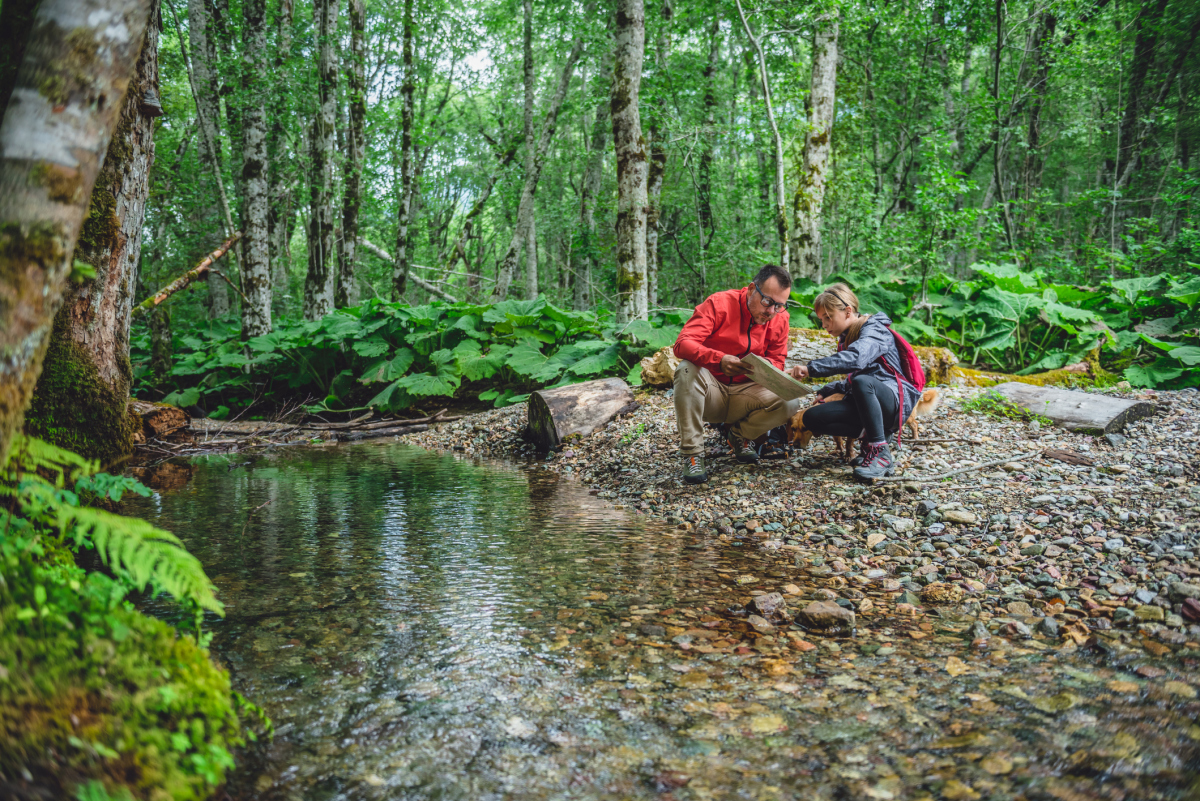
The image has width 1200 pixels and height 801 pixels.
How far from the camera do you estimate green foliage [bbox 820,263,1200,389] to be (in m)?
7.94

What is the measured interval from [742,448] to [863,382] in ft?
4.41

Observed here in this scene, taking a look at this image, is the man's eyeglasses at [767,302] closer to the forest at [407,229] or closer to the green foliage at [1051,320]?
the forest at [407,229]

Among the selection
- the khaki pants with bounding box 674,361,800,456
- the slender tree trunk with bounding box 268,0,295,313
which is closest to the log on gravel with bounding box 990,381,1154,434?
the khaki pants with bounding box 674,361,800,456

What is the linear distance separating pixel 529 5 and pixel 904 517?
1689 centimetres

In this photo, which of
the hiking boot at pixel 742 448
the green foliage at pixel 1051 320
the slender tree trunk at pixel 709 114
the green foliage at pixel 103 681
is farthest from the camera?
the slender tree trunk at pixel 709 114

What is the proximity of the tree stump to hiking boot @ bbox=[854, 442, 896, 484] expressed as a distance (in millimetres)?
3576

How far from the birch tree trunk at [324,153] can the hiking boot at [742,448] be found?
10.8 meters

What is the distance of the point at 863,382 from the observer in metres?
4.56

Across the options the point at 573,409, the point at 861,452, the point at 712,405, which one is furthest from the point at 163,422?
the point at 861,452

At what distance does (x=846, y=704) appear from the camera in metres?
2.16

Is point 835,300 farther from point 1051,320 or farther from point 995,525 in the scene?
point 1051,320

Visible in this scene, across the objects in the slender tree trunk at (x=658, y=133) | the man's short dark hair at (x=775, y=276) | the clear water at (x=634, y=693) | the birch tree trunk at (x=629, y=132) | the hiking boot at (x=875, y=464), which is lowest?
the clear water at (x=634, y=693)

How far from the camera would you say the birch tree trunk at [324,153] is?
41.8 feet

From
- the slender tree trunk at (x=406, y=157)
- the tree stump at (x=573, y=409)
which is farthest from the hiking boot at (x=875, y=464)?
the slender tree trunk at (x=406, y=157)
